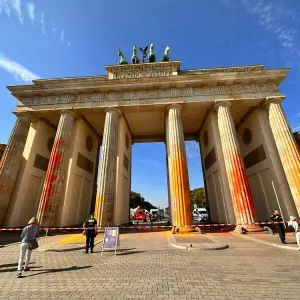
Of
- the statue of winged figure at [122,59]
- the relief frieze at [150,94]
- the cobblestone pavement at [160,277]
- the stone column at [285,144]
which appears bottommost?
the cobblestone pavement at [160,277]

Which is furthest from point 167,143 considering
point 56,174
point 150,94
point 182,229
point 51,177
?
point 51,177

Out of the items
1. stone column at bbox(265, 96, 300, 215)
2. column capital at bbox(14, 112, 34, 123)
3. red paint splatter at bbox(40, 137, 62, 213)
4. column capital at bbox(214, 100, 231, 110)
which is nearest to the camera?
A: stone column at bbox(265, 96, 300, 215)

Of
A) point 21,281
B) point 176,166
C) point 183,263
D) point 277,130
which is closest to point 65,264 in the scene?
point 21,281

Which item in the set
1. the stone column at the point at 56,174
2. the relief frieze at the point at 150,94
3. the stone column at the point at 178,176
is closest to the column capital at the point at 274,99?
the relief frieze at the point at 150,94

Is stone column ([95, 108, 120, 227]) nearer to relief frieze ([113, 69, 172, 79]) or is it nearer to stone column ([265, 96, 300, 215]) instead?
relief frieze ([113, 69, 172, 79])

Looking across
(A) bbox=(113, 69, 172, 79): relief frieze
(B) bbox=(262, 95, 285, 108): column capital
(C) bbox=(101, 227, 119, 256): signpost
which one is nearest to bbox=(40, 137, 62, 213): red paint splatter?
(C) bbox=(101, 227, 119, 256): signpost

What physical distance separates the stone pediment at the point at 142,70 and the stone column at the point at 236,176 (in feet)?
22.8

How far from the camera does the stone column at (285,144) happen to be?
12875mm

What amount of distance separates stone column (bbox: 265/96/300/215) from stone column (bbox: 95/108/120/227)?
14148 mm

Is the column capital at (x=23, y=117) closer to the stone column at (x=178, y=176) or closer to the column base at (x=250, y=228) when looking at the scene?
the stone column at (x=178, y=176)

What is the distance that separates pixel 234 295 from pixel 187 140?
2164 cm

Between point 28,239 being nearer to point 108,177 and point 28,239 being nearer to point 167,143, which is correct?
point 108,177

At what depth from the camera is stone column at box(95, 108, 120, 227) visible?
1273cm

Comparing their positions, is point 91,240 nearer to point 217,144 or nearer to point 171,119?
point 171,119
